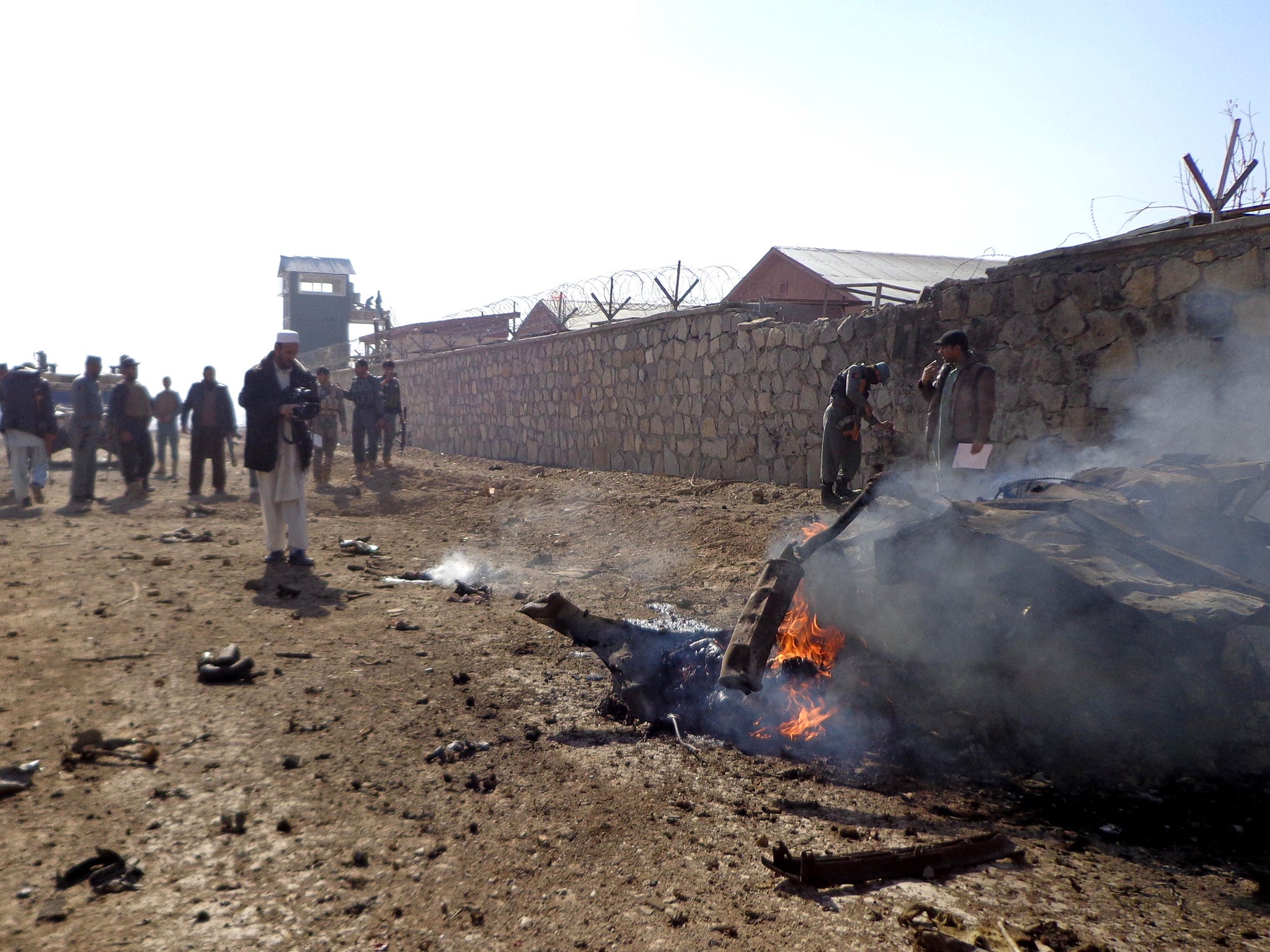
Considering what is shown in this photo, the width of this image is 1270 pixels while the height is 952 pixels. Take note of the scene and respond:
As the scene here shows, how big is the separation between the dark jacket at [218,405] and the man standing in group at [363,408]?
76.8 inches

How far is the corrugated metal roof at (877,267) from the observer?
19.9 metres

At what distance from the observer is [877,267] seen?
21.4 meters

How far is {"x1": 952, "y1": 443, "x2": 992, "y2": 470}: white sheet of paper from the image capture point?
6141 millimetres

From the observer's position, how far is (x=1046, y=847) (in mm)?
2863

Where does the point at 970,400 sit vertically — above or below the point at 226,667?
above

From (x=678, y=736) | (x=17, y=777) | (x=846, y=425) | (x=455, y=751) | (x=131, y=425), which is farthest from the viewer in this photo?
(x=131, y=425)

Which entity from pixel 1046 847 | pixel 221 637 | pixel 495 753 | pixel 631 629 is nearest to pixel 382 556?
pixel 221 637

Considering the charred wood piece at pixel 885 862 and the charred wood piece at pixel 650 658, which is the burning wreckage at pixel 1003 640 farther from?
the charred wood piece at pixel 885 862

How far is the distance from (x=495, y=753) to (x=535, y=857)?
35.1 inches

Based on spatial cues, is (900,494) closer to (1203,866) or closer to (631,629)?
(631,629)

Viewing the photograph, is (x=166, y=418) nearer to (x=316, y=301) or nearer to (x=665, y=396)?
(x=665, y=396)

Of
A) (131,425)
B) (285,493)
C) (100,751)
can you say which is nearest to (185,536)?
(285,493)

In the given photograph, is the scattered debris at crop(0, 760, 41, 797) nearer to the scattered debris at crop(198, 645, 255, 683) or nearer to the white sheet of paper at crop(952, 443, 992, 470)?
the scattered debris at crop(198, 645, 255, 683)

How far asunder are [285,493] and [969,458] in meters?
5.31
